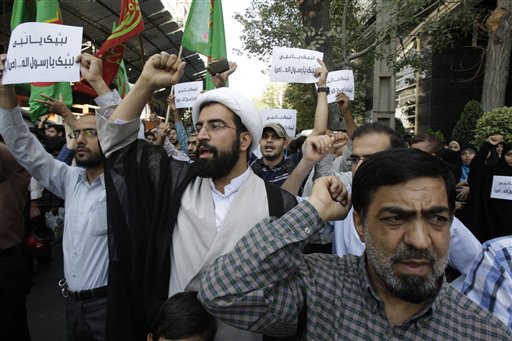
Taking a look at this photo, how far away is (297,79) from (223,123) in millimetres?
2779

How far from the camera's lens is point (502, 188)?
4.03m

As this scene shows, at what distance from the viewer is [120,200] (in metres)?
1.72

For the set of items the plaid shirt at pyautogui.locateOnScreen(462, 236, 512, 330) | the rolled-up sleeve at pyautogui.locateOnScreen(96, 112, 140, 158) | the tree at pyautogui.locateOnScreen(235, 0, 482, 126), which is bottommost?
the plaid shirt at pyautogui.locateOnScreen(462, 236, 512, 330)

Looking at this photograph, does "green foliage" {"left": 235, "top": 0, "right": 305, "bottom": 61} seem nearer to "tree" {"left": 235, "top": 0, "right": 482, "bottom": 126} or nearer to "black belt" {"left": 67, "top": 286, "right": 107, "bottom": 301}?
"tree" {"left": 235, "top": 0, "right": 482, "bottom": 126}

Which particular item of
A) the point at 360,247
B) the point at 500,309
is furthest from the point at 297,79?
the point at 500,309

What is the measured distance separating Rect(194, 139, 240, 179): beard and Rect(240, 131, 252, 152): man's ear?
0.16 feet

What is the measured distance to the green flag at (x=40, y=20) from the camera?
9.76 feet

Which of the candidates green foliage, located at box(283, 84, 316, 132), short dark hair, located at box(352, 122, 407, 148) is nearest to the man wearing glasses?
short dark hair, located at box(352, 122, 407, 148)

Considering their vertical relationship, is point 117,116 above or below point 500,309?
above

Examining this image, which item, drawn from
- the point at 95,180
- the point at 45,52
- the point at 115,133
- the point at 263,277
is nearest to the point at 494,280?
the point at 263,277

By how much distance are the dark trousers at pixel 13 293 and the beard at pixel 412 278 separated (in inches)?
98.8

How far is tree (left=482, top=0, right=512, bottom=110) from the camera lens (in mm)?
10453

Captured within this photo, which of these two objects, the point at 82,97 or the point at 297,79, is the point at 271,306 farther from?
the point at 82,97

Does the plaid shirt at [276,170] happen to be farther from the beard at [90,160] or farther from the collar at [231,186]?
the collar at [231,186]
